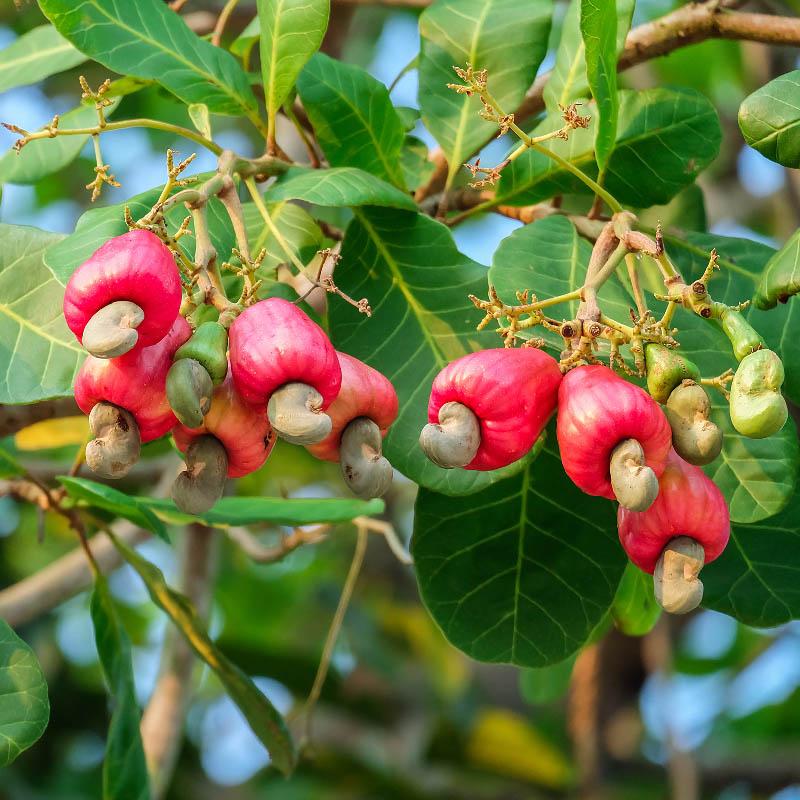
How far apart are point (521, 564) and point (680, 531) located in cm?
42

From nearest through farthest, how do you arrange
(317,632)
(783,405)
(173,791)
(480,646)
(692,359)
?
(783,405) → (692,359) → (480,646) → (173,791) → (317,632)

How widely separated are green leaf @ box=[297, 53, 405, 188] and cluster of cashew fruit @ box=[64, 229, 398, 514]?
0.54 metres

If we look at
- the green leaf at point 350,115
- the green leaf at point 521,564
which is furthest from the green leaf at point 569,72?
the green leaf at point 521,564

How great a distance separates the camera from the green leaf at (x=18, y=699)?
1.44 m

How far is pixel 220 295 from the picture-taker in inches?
49.1

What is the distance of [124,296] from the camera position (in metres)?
1.11

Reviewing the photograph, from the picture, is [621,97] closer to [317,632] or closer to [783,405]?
[783,405]

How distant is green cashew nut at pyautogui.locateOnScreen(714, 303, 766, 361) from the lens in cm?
113

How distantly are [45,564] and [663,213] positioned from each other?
2.35m

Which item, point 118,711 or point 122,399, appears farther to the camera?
point 118,711

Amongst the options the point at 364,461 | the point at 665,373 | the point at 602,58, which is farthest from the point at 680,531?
the point at 602,58

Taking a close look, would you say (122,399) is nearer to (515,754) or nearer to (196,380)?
(196,380)

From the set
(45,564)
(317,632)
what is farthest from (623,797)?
(45,564)

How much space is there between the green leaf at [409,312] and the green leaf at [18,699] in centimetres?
51
